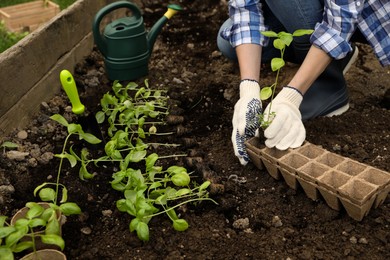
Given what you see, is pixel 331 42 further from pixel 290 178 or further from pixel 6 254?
pixel 6 254

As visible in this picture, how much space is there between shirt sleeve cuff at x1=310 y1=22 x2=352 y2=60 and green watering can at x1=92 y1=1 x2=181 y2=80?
37.3 inches

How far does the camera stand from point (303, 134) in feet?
7.36

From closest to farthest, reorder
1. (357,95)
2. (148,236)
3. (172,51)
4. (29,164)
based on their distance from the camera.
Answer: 1. (148,236)
2. (29,164)
3. (357,95)
4. (172,51)

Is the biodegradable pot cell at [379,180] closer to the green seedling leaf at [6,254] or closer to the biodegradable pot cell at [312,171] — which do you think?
the biodegradable pot cell at [312,171]

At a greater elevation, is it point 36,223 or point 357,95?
point 36,223

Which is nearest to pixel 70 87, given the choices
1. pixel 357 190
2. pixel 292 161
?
pixel 292 161

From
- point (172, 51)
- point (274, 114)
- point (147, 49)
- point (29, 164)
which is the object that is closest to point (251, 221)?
point (274, 114)

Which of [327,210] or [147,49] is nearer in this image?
[327,210]

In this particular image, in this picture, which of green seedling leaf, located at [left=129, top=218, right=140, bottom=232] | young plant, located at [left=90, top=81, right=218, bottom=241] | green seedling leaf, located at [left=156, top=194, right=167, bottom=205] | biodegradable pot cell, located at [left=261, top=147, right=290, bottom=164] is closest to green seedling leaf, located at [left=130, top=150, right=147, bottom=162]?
young plant, located at [left=90, top=81, right=218, bottom=241]

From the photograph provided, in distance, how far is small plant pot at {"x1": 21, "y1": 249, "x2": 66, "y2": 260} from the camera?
1755 millimetres

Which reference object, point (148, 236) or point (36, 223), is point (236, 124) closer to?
point (148, 236)

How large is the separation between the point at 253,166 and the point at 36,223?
916mm

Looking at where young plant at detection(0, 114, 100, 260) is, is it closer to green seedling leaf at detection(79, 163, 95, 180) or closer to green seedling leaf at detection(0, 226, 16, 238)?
green seedling leaf at detection(0, 226, 16, 238)

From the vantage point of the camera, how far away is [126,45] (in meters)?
2.81
